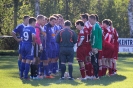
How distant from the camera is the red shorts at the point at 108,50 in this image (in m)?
15.7

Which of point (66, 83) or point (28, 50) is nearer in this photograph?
point (66, 83)

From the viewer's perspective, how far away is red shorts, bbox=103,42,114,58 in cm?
1567

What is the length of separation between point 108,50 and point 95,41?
179cm

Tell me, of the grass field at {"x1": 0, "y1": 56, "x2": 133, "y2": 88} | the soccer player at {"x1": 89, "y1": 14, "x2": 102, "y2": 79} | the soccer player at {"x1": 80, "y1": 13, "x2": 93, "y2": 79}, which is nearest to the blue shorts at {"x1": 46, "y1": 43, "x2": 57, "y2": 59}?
the grass field at {"x1": 0, "y1": 56, "x2": 133, "y2": 88}

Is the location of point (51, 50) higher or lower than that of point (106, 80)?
higher

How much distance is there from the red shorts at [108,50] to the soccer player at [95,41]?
4.72 feet

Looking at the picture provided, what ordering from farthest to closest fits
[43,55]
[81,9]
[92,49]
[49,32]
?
[81,9] < [49,32] < [43,55] < [92,49]

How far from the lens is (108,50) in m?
15.7

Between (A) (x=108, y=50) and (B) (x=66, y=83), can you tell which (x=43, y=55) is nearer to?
(B) (x=66, y=83)

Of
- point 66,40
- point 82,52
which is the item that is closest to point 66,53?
point 66,40

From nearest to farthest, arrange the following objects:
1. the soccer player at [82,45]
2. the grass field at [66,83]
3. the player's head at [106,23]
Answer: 1. the grass field at [66,83]
2. the soccer player at [82,45]
3. the player's head at [106,23]

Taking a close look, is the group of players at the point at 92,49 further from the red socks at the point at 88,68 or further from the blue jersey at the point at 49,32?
the blue jersey at the point at 49,32

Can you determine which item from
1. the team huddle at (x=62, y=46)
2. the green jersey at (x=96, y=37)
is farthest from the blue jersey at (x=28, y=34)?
the green jersey at (x=96, y=37)

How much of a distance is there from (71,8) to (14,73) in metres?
26.1
